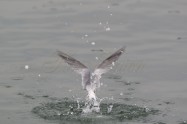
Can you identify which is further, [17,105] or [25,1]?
[25,1]

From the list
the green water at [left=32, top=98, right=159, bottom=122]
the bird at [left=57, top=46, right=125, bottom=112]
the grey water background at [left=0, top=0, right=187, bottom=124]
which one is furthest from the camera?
the grey water background at [left=0, top=0, right=187, bottom=124]

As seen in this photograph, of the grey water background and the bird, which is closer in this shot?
the bird

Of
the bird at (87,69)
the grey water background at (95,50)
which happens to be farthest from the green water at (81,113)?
the bird at (87,69)

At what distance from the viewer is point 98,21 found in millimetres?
13891

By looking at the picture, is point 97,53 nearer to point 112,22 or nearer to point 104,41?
point 104,41

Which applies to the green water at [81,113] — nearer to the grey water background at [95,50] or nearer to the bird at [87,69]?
the grey water background at [95,50]

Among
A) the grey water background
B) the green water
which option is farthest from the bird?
the grey water background

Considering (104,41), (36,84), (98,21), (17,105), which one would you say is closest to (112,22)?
(98,21)

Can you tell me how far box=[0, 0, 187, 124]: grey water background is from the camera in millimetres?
10008

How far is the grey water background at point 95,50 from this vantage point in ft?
32.8

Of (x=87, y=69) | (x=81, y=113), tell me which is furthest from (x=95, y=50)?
(x=87, y=69)

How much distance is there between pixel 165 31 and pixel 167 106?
3854 millimetres

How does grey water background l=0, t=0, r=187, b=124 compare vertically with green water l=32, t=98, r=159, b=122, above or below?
above

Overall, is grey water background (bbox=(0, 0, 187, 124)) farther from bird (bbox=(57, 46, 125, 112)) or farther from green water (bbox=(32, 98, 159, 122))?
bird (bbox=(57, 46, 125, 112))
